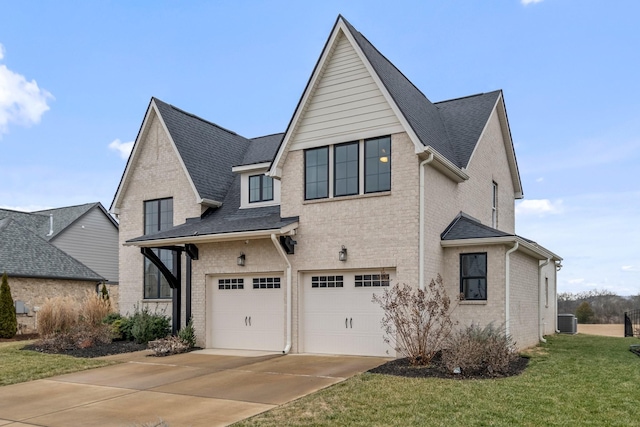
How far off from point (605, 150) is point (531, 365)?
10395 millimetres

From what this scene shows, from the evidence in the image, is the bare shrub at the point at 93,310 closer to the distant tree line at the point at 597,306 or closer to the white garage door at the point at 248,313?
the white garage door at the point at 248,313

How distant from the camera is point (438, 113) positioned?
19406 mm

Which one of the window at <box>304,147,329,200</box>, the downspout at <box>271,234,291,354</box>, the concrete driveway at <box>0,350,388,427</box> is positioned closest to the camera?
the concrete driveway at <box>0,350,388,427</box>

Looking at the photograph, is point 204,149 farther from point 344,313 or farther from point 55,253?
point 55,253

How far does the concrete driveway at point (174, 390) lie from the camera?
28.0 ft

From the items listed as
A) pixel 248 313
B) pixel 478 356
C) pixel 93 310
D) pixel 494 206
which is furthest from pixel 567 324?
pixel 93 310

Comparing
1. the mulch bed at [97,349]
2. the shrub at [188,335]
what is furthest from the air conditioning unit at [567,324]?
the mulch bed at [97,349]

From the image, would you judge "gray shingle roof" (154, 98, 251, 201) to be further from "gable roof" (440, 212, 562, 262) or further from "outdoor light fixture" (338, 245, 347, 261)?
"gable roof" (440, 212, 562, 262)

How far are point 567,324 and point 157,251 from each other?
1895cm

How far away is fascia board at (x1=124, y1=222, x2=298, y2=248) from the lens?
48.7ft

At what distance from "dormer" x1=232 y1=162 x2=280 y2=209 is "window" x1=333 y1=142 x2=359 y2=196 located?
357 cm

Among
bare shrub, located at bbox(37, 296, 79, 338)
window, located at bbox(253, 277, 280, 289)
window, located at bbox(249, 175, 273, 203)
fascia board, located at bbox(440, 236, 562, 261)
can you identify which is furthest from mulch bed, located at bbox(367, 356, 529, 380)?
bare shrub, located at bbox(37, 296, 79, 338)

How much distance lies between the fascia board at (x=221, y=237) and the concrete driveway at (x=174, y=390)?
331 centimetres

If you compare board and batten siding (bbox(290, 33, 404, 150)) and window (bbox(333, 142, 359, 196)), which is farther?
window (bbox(333, 142, 359, 196))
